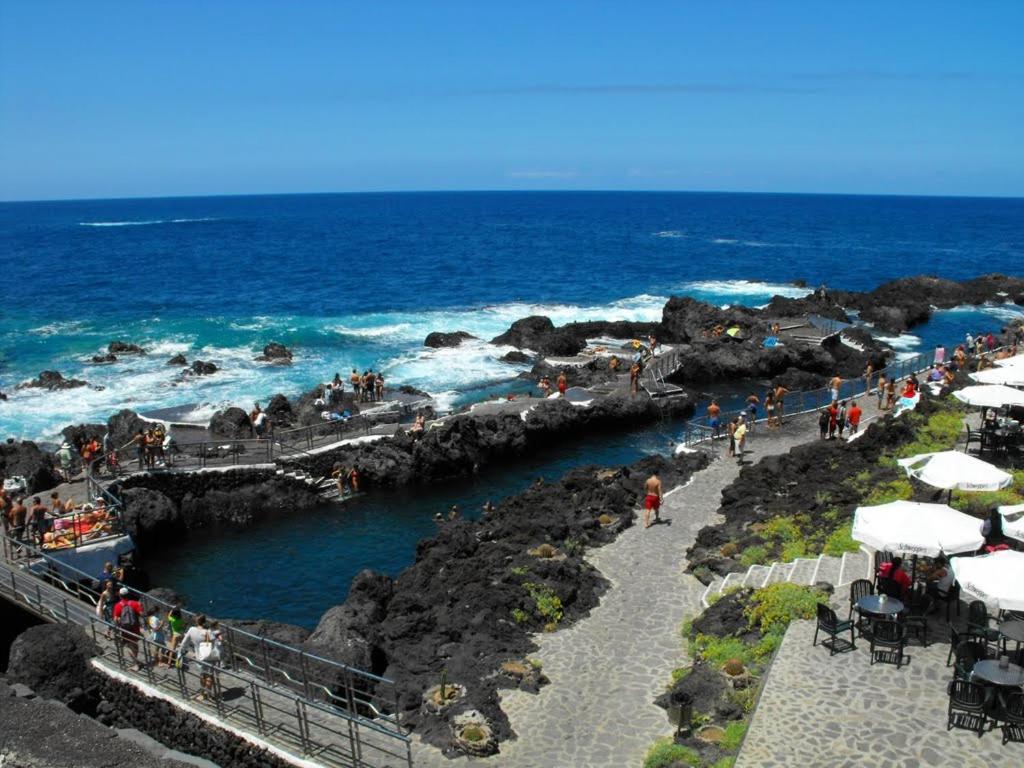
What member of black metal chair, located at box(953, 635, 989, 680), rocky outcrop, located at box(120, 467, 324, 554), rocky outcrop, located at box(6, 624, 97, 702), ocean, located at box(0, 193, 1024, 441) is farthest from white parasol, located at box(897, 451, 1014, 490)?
ocean, located at box(0, 193, 1024, 441)

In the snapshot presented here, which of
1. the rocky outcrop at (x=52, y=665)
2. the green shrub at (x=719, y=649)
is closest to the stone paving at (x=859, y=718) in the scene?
the green shrub at (x=719, y=649)

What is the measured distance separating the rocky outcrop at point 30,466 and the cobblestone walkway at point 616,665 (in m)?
18.9

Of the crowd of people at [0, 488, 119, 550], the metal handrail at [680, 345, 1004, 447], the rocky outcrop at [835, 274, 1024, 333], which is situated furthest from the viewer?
the rocky outcrop at [835, 274, 1024, 333]

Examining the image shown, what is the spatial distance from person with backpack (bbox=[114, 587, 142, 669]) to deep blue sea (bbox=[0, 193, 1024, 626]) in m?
6.39

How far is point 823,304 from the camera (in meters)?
68.1

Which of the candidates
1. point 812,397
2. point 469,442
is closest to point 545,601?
point 469,442

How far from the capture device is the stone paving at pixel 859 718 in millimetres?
13109

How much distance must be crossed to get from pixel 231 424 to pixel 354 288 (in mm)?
54442

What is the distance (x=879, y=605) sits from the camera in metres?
16.2

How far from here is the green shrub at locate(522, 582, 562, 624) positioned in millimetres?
21016

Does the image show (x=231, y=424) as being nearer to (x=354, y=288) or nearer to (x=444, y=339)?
(x=444, y=339)

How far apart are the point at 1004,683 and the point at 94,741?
14850mm

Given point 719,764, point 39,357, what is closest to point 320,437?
point 719,764

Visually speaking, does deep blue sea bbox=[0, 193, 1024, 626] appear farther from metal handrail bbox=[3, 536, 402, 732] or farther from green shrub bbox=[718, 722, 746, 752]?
green shrub bbox=[718, 722, 746, 752]
